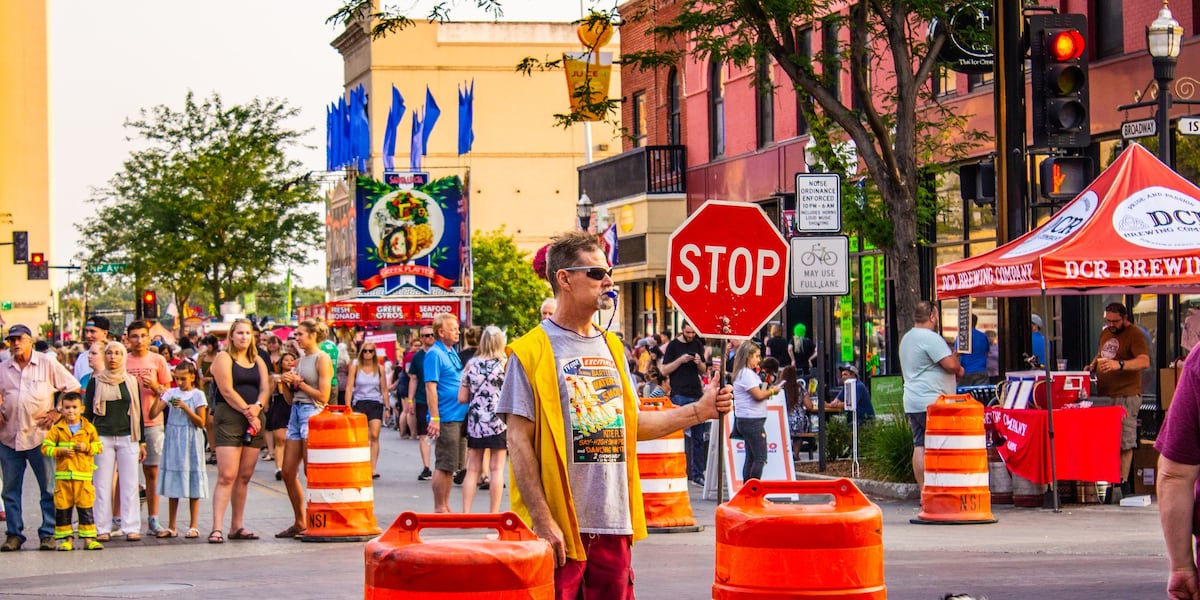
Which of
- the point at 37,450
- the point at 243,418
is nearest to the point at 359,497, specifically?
the point at 243,418

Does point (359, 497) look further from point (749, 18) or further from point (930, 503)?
point (749, 18)

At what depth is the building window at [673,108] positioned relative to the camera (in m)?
38.2

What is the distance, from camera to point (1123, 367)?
15875 millimetres

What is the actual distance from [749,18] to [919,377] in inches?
194

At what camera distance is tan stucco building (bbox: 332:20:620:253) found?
266 feet

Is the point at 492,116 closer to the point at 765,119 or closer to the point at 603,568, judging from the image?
the point at 765,119

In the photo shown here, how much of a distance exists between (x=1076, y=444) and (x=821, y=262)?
337 cm

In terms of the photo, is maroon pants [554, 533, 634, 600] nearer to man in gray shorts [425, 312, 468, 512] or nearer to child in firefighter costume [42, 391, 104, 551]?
child in firefighter costume [42, 391, 104, 551]

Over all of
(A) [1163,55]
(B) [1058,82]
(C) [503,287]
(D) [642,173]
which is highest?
(D) [642,173]

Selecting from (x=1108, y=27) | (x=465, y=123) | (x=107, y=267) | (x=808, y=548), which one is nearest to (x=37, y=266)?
(x=107, y=267)

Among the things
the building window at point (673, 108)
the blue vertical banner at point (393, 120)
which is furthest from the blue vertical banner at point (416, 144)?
the building window at point (673, 108)

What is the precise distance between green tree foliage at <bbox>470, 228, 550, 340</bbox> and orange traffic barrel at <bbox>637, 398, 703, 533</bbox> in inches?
2147

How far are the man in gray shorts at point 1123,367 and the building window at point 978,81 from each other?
8.82 metres

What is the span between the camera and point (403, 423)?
2992cm
